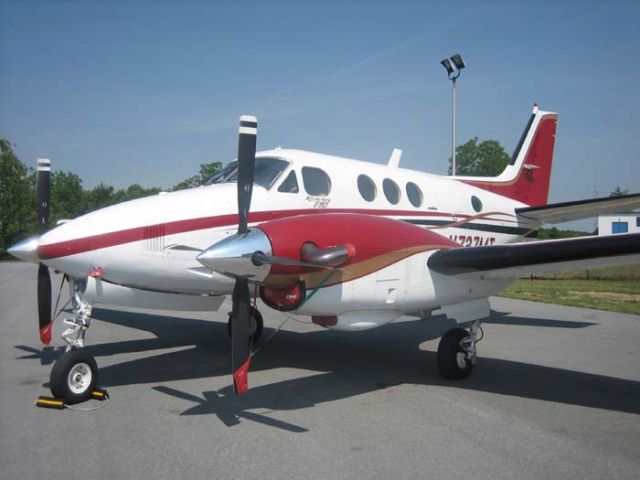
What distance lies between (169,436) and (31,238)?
2992 mm

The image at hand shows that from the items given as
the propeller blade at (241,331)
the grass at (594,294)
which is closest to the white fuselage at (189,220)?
the propeller blade at (241,331)

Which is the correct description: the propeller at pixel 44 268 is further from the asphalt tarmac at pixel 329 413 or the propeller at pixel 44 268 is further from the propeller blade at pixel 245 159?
the propeller blade at pixel 245 159

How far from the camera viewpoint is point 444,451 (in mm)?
4309

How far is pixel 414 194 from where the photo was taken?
8773 mm

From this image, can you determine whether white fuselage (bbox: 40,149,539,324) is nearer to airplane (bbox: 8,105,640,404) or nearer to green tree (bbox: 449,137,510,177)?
airplane (bbox: 8,105,640,404)

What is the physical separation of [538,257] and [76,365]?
499 cm

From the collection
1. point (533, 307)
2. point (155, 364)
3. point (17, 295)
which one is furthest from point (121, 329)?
point (533, 307)

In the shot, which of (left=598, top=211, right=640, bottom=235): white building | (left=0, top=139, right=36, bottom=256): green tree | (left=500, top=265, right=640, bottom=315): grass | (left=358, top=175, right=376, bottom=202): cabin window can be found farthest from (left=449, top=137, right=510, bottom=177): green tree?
(left=358, top=175, right=376, bottom=202): cabin window

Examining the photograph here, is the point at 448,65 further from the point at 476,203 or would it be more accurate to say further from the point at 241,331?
the point at 241,331

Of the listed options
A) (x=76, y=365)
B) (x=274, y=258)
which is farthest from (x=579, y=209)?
(x=76, y=365)

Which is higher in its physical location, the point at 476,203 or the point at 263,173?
the point at 263,173

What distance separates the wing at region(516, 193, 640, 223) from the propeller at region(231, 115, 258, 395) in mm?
6156

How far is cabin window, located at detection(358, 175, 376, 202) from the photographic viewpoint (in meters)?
7.77

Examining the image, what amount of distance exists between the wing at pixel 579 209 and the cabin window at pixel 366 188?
12.9 ft
